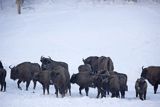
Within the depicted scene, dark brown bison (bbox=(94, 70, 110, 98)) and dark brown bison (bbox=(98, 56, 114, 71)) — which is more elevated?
dark brown bison (bbox=(98, 56, 114, 71))

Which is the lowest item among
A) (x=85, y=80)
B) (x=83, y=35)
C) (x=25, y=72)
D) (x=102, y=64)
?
(x=85, y=80)

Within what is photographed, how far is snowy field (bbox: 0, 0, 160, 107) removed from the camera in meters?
39.2

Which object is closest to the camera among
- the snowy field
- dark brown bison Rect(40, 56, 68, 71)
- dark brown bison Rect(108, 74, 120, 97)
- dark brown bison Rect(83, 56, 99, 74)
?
dark brown bison Rect(108, 74, 120, 97)

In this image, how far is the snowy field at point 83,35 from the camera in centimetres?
3916

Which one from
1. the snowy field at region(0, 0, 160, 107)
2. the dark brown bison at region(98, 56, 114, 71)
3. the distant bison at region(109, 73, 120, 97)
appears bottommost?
the distant bison at region(109, 73, 120, 97)

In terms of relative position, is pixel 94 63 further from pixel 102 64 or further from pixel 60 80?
pixel 60 80

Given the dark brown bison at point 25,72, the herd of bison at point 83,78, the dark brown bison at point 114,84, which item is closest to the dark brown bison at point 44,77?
the herd of bison at point 83,78

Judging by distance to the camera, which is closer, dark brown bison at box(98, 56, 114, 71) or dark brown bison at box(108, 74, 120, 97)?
dark brown bison at box(108, 74, 120, 97)

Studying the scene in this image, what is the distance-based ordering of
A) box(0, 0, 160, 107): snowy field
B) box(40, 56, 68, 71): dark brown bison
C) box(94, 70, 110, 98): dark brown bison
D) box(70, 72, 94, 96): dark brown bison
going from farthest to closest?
box(0, 0, 160, 107): snowy field → box(40, 56, 68, 71): dark brown bison → box(70, 72, 94, 96): dark brown bison → box(94, 70, 110, 98): dark brown bison

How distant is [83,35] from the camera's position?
47625 millimetres

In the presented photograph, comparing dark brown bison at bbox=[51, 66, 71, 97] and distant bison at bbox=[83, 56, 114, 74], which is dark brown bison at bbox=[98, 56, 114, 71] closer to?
distant bison at bbox=[83, 56, 114, 74]

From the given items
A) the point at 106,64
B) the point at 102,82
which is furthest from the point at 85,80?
the point at 106,64

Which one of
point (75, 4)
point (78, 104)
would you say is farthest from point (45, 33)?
point (78, 104)

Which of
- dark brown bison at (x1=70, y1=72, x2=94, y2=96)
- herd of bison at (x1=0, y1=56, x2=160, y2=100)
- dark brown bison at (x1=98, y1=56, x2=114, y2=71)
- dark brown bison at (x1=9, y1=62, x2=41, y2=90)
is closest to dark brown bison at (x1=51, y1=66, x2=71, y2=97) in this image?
herd of bison at (x1=0, y1=56, x2=160, y2=100)
